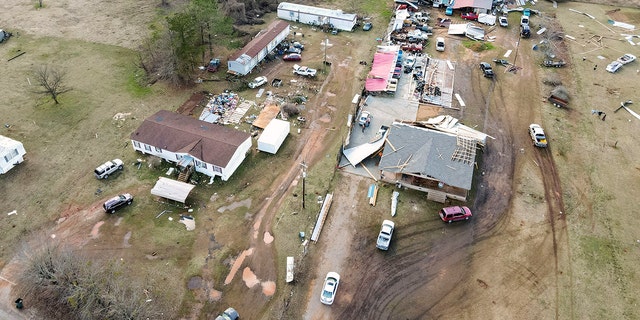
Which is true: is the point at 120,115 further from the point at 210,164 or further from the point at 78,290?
the point at 78,290

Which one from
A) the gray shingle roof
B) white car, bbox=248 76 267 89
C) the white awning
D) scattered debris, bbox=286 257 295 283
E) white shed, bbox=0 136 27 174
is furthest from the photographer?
white car, bbox=248 76 267 89

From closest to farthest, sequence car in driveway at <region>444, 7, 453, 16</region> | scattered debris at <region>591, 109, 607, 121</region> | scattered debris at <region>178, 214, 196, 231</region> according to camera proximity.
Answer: scattered debris at <region>178, 214, 196, 231</region> < scattered debris at <region>591, 109, 607, 121</region> < car in driveway at <region>444, 7, 453, 16</region>

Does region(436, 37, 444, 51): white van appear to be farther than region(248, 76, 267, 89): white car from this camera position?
Yes

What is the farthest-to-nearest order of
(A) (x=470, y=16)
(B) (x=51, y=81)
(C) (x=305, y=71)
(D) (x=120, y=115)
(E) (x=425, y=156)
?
(A) (x=470, y=16), (C) (x=305, y=71), (B) (x=51, y=81), (D) (x=120, y=115), (E) (x=425, y=156)

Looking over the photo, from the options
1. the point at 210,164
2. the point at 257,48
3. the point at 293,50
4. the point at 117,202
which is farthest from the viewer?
the point at 293,50

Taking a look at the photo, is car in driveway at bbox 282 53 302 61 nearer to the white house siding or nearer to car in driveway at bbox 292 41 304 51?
car in driveway at bbox 292 41 304 51

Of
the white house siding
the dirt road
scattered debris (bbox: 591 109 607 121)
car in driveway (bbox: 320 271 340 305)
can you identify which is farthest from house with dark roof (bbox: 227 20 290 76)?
scattered debris (bbox: 591 109 607 121)

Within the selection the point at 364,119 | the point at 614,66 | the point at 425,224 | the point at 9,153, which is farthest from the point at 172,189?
the point at 614,66

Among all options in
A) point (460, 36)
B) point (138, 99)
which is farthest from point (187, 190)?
point (460, 36)
